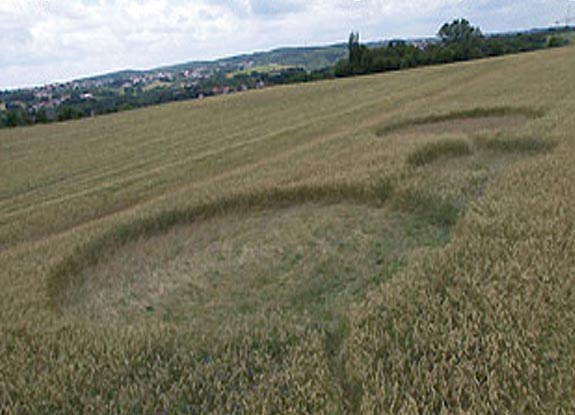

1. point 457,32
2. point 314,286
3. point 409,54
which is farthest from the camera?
point 457,32

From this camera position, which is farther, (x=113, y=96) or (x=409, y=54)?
(x=113, y=96)

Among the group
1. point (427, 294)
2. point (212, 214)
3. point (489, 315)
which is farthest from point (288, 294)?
point (212, 214)

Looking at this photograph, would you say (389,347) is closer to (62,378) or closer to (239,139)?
(62,378)

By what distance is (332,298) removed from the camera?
520 centimetres

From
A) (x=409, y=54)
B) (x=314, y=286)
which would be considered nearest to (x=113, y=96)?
(x=409, y=54)

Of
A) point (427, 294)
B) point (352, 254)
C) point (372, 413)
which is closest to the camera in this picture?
point (372, 413)

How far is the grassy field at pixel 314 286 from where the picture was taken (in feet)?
10.8

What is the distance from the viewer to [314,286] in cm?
564

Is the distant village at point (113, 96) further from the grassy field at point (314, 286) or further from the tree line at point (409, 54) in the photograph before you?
the grassy field at point (314, 286)

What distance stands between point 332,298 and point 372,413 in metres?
2.30

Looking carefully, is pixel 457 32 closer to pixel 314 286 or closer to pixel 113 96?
pixel 113 96

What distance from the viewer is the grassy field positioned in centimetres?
328

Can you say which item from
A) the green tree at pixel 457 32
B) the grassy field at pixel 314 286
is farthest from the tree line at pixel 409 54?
the grassy field at pixel 314 286

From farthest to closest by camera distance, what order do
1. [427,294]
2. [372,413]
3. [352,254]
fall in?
1. [352,254]
2. [427,294]
3. [372,413]
